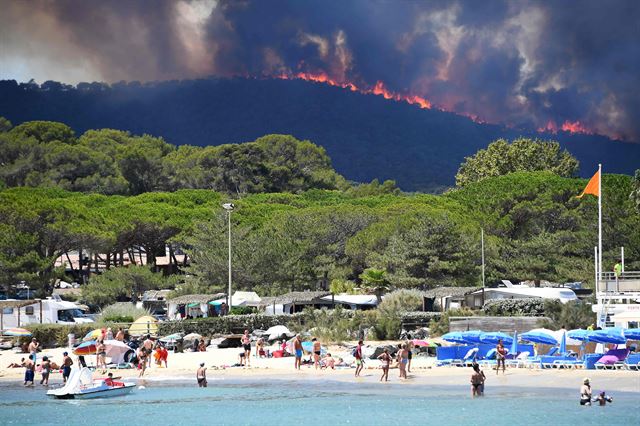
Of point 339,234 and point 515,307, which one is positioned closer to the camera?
point 515,307

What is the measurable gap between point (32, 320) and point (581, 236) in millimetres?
31450

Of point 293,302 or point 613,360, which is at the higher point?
point 293,302

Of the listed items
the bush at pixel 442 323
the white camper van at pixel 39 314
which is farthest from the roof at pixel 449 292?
the white camper van at pixel 39 314

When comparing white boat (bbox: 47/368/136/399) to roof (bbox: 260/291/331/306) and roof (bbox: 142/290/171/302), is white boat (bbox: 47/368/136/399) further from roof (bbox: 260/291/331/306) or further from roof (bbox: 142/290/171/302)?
roof (bbox: 142/290/171/302)

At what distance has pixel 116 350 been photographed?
43.3m

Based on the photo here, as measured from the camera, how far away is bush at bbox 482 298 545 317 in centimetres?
5328

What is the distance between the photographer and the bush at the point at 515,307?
5328 cm

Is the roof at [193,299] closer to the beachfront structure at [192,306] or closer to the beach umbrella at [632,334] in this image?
the beachfront structure at [192,306]

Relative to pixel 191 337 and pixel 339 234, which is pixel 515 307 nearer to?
pixel 191 337

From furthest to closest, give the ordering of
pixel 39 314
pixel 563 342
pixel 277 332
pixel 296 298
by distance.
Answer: pixel 296 298, pixel 39 314, pixel 277 332, pixel 563 342

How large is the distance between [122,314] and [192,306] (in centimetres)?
465

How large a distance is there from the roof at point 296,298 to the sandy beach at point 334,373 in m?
10.7

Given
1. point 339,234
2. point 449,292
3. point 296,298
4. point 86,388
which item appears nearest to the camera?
point 86,388

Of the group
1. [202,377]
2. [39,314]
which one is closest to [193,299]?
[39,314]
